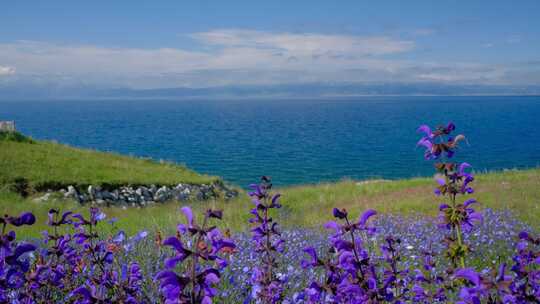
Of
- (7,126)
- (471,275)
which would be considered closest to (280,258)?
(471,275)

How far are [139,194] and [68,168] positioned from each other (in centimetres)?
357

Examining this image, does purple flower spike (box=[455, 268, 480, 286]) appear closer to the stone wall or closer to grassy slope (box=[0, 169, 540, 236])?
grassy slope (box=[0, 169, 540, 236])

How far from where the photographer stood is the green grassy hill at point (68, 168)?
1966cm

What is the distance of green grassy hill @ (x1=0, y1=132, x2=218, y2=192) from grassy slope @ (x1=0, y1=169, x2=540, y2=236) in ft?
6.50

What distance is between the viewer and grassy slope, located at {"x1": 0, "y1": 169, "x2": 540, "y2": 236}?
14.3 m

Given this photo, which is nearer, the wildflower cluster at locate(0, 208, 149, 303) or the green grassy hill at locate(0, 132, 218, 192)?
Answer: the wildflower cluster at locate(0, 208, 149, 303)

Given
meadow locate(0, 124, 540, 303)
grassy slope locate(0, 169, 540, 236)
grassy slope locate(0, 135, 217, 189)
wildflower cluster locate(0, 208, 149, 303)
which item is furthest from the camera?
grassy slope locate(0, 135, 217, 189)

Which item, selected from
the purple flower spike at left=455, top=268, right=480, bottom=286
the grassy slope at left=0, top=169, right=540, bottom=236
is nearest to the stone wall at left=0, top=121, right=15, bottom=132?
the grassy slope at left=0, top=169, right=540, bottom=236

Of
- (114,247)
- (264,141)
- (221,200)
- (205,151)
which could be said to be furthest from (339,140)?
(114,247)

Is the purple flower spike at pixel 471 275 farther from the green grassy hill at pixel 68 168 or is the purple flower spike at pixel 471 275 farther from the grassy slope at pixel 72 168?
the grassy slope at pixel 72 168

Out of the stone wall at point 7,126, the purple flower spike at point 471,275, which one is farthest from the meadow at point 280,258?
the stone wall at point 7,126

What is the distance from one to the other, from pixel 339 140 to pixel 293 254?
277ft

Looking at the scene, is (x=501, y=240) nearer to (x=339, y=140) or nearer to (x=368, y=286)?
(x=368, y=286)

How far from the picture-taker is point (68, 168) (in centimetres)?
2181
